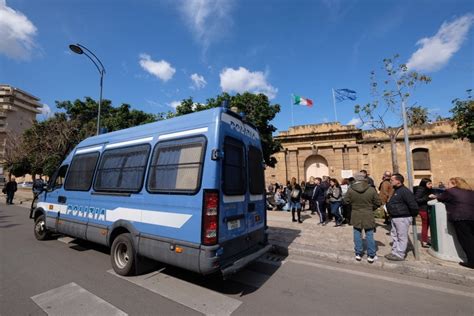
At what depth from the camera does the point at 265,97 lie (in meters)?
17.1

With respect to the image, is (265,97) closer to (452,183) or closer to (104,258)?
(452,183)

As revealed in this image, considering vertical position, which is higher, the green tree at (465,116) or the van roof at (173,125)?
the green tree at (465,116)

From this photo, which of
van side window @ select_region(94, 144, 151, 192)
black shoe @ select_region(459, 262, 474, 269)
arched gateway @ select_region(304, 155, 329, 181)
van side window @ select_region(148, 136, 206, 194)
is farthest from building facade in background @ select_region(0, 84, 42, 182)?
black shoe @ select_region(459, 262, 474, 269)

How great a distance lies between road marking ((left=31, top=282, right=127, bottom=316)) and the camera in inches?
127

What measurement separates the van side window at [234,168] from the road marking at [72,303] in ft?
7.47

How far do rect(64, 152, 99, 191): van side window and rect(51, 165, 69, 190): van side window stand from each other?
0.93ft

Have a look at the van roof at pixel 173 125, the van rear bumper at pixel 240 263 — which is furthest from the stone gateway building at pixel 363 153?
the van roof at pixel 173 125

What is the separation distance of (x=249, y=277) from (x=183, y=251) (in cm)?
152

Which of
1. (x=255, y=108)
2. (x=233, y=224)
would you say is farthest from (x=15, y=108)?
(x=233, y=224)

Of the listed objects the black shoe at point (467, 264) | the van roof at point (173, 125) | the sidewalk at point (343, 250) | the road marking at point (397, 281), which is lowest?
the road marking at point (397, 281)

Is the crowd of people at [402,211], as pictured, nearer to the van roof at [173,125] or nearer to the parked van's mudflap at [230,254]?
the parked van's mudflap at [230,254]

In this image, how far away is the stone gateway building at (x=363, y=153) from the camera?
19.0 meters

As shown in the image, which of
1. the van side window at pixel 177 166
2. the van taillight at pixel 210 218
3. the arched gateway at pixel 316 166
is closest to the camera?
the van taillight at pixel 210 218

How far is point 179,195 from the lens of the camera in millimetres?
3834
